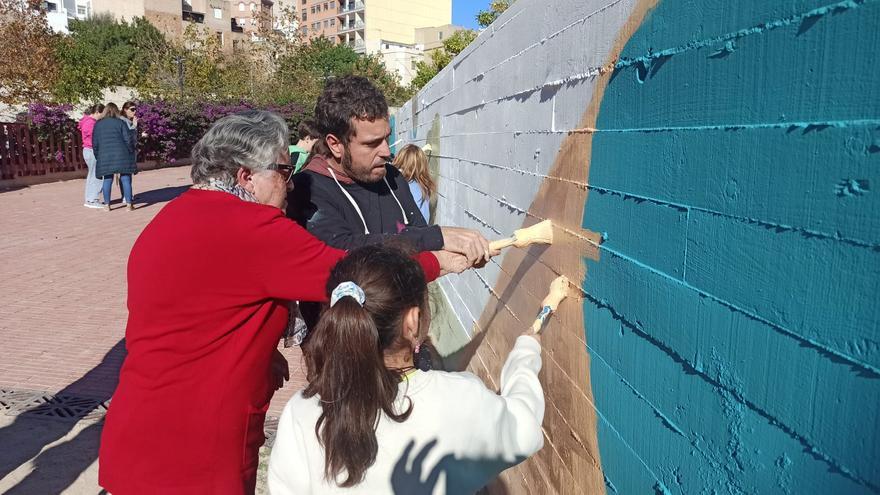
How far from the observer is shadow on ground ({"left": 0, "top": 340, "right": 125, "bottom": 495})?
393 centimetres

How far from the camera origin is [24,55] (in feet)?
73.8

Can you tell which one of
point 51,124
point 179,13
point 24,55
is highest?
point 179,13

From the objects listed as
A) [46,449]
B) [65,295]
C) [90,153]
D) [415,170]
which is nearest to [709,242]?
[415,170]

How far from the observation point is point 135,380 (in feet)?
7.33

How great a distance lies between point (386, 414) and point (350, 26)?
9797cm

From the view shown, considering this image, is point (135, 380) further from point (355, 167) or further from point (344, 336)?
point (355, 167)

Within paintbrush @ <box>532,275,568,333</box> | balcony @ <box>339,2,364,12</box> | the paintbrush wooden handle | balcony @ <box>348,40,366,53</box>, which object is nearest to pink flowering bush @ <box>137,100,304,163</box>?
the paintbrush wooden handle

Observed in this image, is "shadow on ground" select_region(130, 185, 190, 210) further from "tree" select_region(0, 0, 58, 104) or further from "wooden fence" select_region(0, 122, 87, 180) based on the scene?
"tree" select_region(0, 0, 58, 104)

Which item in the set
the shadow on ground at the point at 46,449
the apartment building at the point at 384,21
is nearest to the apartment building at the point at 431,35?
the apartment building at the point at 384,21

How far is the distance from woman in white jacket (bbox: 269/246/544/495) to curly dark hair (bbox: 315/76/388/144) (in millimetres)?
1176

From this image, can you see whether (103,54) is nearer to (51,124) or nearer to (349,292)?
(51,124)

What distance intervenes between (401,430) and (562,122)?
1.16 meters

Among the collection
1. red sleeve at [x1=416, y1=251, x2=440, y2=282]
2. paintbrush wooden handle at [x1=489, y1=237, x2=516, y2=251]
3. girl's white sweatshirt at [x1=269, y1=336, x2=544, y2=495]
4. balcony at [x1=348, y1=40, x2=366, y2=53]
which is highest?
balcony at [x1=348, y1=40, x2=366, y2=53]

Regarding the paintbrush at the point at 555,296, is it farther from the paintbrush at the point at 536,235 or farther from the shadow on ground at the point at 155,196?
the shadow on ground at the point at 155,196
